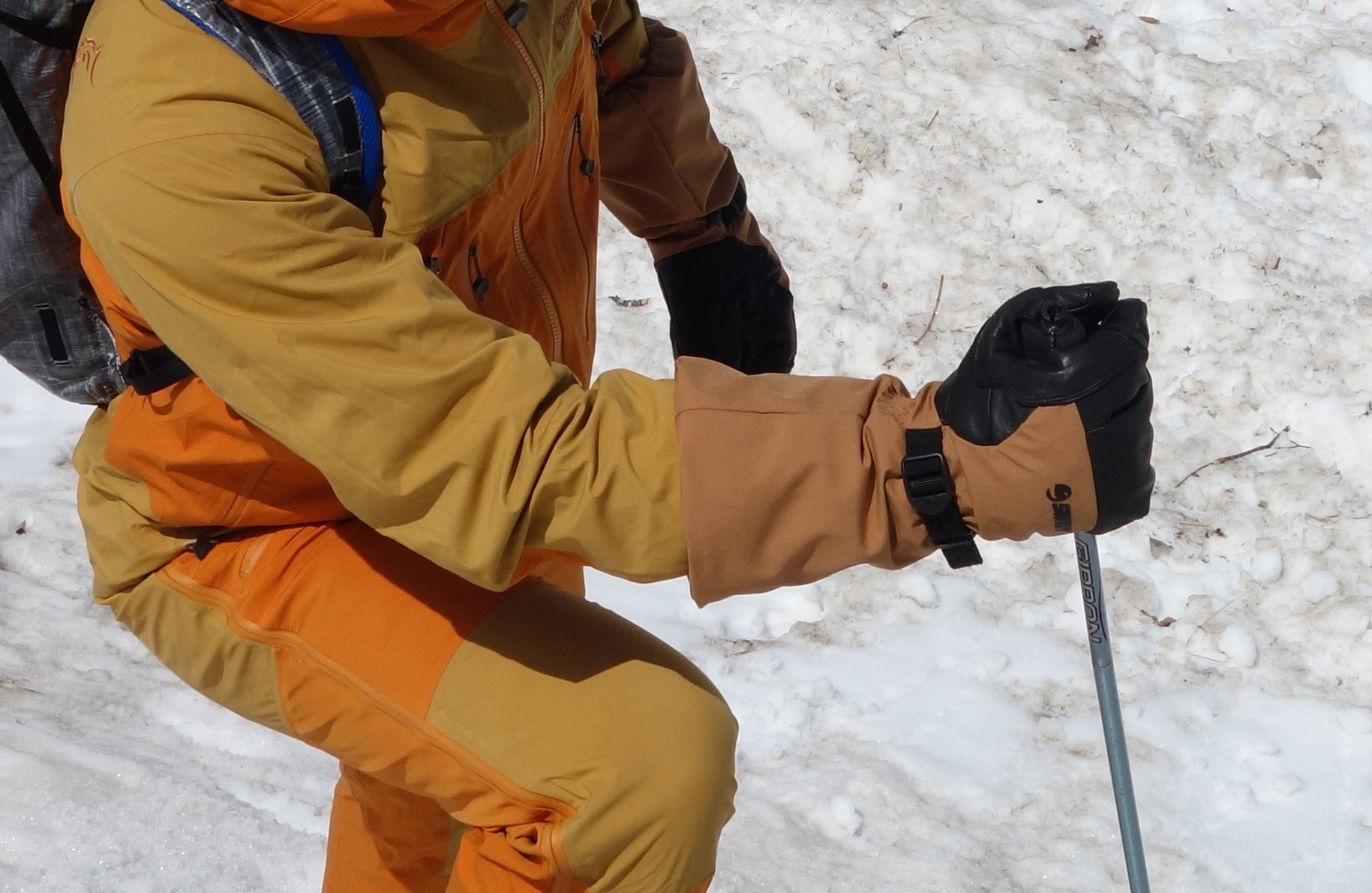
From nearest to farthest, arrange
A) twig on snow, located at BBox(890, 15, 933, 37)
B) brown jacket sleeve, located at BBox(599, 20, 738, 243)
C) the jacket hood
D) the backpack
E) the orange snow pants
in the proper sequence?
1. the jacket hood
2. the backpack
3. the orange snow pants
4. brown jacket sleeve, located at BBox(599, 20, 738, 243)
5. twig on snow, located at BBox(890, 15, 933, 37)

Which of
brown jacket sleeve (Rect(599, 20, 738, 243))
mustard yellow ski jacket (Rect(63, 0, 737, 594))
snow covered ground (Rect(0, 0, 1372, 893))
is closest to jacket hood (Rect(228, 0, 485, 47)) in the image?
mustard yellow ski jacket (Rect(63, 0, 737, 594))

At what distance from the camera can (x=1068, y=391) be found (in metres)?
1.68

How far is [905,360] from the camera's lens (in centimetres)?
450

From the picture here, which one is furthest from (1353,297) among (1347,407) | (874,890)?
(874,890)

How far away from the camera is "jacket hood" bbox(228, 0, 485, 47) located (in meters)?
1.52

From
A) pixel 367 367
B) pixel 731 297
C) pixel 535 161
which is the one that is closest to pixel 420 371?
pixel 367 367

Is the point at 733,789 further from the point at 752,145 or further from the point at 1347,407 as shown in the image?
the point at 752,145

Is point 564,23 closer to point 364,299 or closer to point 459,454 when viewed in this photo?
point 364,299

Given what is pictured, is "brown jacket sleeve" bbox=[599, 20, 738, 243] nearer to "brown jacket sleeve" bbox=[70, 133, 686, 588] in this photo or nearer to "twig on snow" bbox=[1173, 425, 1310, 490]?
"brown jacket sleeve" bbox=[70, 133, 686, 588]

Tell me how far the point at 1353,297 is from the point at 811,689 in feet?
7.85

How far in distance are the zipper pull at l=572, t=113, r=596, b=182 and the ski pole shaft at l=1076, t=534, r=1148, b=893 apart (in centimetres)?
110

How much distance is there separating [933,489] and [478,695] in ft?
2.31

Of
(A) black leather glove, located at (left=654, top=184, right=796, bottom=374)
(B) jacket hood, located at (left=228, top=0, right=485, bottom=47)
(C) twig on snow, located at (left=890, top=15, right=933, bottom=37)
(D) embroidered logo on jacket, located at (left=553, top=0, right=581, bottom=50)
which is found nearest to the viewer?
(B) jacket hood, located at (left=228, top=0, right=485, bottom=47)

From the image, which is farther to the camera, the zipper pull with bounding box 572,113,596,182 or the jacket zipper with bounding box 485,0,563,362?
the zipper pull with bounding box 572,113,596,182
